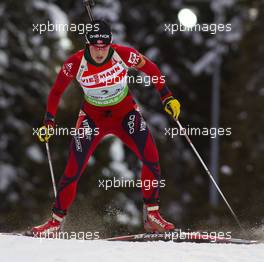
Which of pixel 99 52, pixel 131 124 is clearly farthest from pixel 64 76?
pixel 131 124

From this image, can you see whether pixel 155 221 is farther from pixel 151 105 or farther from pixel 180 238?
pixel 151 105

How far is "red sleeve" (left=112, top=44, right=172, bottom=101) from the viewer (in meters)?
8.33

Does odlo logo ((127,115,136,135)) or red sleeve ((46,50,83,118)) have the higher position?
red sleeve ((46,50,83,118))

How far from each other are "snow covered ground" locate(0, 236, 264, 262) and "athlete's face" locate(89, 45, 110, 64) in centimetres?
186

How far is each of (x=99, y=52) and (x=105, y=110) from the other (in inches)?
25.5

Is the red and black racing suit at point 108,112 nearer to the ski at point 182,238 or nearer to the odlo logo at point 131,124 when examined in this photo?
the odlo logo at point 131,124

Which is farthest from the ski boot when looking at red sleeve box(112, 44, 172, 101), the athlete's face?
the athlete's face

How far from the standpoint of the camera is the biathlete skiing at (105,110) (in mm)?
8266

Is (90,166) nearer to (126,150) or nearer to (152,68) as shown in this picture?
A: (126,150)

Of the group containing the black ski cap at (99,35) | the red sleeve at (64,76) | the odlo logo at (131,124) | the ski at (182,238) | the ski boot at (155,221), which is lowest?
the ski at (182,238)

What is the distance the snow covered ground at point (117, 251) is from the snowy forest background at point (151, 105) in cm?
1042

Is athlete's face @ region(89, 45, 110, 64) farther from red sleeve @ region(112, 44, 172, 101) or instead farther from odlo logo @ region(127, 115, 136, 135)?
odlo logo @ region(127, 115, 136, 135)

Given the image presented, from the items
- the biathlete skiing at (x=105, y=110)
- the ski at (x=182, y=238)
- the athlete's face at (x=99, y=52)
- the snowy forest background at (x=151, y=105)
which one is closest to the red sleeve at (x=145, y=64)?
the biathlete skiing at (x=105, y=110)

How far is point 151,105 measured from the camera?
2558 cm
